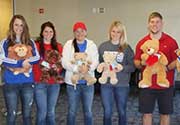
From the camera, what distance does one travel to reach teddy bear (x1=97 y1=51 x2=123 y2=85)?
3814 mm

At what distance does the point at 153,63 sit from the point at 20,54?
4.77ft

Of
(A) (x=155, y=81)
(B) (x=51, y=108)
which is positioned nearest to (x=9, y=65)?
(B) (x=51, y=108)

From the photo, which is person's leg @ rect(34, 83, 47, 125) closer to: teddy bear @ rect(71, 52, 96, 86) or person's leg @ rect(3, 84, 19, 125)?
person's leg @ rect(3, 84, 19, 125)

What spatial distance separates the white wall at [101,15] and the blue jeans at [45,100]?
4.11 meters

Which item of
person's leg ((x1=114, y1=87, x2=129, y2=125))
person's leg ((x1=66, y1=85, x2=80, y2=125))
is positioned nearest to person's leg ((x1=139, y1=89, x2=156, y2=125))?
person's leg ((x1=114, y1=87, x2=129, y2=125))

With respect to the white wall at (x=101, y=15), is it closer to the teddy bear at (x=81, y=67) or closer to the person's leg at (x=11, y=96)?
the teddy bear at (x=81, y=67)

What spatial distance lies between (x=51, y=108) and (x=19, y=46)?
80 cm

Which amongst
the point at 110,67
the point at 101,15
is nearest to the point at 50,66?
the point at 110,67

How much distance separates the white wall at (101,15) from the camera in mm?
7543

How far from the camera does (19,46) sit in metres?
3.65

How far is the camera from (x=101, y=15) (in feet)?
25.4

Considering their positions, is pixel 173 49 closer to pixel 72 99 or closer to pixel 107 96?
pixel 107 96

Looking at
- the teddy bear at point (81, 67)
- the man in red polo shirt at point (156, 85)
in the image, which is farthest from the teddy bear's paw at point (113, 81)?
the man in red polo shirt at point (156, 85)

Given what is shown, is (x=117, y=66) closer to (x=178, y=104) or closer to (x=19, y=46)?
(x=19, y=46)
